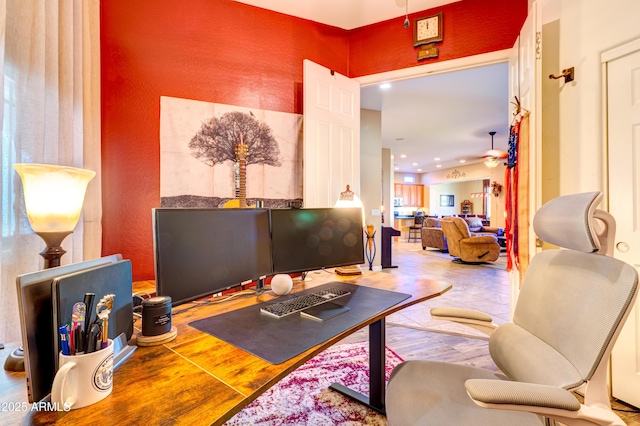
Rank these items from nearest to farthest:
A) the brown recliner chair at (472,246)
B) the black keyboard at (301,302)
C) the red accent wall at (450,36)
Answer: the black keyboard at (301,302) → the red accent wall at (450,36) → the brown recliner chair at (472,246)

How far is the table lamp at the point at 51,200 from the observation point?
3.15 ft

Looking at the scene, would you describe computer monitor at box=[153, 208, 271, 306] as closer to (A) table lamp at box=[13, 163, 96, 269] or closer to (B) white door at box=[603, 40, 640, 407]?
(A) table lamp at box=[13, 163, 96, 269]

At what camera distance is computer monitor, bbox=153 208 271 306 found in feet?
3.60

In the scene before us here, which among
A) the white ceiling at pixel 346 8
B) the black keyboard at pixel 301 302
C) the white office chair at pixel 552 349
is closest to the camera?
the white office chair at pixel 552 349

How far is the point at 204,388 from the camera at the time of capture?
74 centimetres

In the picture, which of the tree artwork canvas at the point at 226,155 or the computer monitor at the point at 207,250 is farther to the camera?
the tree artwork canvas at the point at 226,155

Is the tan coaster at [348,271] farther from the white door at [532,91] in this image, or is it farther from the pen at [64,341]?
the pen at [64,341]

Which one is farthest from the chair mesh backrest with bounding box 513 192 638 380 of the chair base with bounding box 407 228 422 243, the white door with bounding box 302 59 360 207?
the chair base with bounding box 407 228 422 243

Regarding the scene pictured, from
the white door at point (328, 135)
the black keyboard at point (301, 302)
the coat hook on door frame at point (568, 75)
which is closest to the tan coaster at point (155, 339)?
the black keyboard at point (301, 302)

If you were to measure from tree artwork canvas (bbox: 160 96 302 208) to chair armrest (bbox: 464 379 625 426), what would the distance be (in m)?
1.77

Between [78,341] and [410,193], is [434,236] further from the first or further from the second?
[78,341]

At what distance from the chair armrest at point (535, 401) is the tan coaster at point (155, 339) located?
909 mm

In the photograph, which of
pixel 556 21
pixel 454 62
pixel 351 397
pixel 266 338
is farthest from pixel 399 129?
A: pixel 266 338

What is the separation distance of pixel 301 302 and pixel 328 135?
6.44ft
